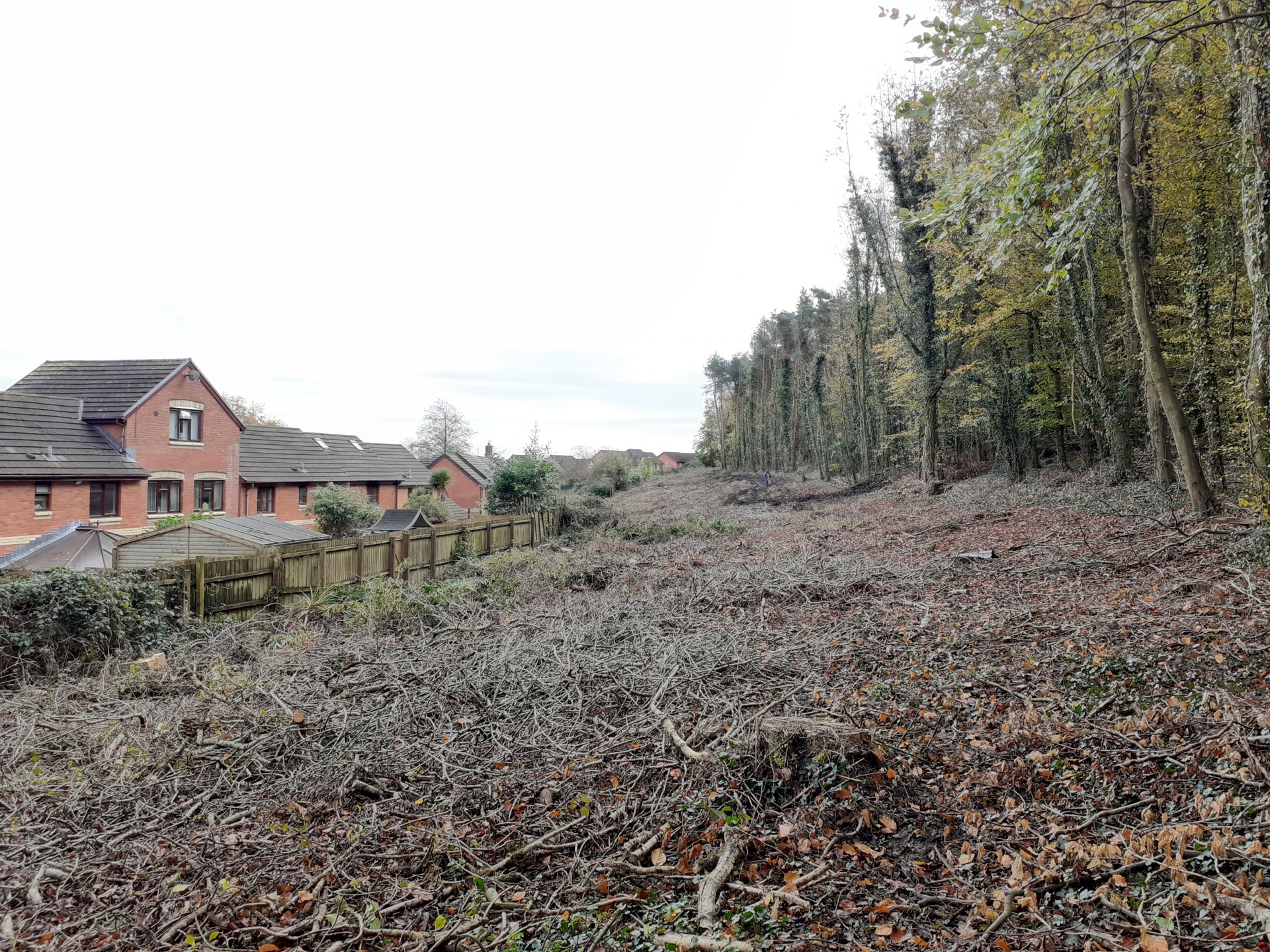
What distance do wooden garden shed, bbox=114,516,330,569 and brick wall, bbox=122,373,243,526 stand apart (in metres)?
11.4

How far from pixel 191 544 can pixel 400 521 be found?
6595 millimetres

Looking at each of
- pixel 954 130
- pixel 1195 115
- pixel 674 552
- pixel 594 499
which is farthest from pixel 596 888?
pixel 594 499

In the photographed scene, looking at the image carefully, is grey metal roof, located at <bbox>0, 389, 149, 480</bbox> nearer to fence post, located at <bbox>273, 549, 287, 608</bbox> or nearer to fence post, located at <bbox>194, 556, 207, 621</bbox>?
fence post, located at <bbox>273, 549, 287, 608</bbox>

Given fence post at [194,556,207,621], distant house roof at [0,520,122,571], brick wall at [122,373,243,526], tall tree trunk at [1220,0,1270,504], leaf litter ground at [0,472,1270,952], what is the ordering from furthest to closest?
brick wall at [122,373,243,526], distant house roof at [0,520,122,571], fence post at [194,556,207,621], tall tree trunk at [1220,0,1270,504], leaf litter ground at [0,472,1270,952]

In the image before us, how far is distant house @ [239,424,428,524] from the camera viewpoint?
26016 mm

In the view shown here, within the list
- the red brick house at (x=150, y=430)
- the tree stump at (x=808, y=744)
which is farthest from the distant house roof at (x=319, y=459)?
the tree stump at (x=808, y=744)

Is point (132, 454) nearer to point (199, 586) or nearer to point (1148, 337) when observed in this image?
point (199, 586)

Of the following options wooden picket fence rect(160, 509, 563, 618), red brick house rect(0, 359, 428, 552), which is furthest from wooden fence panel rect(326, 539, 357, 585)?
red brick house rect(0, 359, 428, 552)

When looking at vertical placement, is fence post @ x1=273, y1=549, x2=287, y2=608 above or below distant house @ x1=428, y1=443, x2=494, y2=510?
below

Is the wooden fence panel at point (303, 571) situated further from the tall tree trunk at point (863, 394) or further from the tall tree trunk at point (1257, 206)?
the tall tree trunk at point (863, 394)

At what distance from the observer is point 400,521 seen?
1870cm

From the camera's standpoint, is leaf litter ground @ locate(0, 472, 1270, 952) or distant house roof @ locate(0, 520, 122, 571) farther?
distant house roof @ locate(0, 520, 122, 571)

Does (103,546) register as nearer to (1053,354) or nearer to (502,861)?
(502,861)

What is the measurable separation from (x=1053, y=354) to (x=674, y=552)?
542 inches
